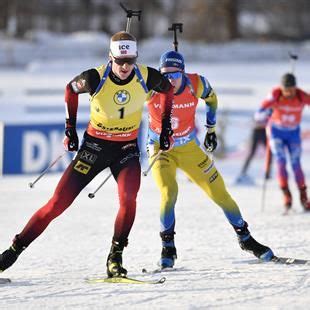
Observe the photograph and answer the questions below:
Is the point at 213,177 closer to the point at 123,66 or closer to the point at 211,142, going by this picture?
the point at 211,142

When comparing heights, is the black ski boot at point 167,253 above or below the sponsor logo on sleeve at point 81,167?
below

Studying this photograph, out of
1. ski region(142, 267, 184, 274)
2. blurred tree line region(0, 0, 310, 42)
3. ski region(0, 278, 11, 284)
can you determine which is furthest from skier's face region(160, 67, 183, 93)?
blurred tree line region(0, 0, 310, 42)

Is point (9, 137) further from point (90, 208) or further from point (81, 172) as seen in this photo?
point (81, 172)

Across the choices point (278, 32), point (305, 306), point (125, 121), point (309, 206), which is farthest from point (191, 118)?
point (278, 32)

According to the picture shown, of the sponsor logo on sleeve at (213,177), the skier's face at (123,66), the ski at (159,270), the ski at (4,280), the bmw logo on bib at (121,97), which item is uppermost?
the skier's face at (123,66)

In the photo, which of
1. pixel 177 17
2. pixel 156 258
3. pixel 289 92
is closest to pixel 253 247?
pixel 156 258

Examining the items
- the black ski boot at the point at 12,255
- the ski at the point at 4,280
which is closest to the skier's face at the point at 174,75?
the black ski boot at the point at 12,255

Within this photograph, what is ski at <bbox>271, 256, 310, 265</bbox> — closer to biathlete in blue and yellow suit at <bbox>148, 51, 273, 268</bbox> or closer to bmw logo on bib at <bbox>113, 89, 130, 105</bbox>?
biathlete in blue and yellow suit at <bbox>148, 51, 273, 268</bbox>

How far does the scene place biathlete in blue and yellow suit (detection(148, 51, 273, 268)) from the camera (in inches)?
297

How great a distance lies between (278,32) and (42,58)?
43.4 feet

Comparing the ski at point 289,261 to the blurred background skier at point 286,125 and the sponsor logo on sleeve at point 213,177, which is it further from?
the blurred background skier at point 286,125

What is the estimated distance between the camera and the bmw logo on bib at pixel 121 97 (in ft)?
22.2

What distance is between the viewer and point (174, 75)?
759cm

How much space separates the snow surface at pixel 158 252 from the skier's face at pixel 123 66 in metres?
1.60
